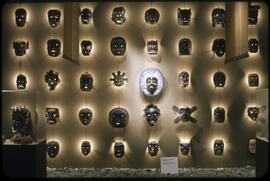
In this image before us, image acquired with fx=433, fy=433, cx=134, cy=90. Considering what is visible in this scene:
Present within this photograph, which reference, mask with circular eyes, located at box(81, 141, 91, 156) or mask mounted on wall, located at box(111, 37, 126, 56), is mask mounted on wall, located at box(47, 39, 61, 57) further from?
mask with circular eyes, located at box(81, 141, 91, 156)

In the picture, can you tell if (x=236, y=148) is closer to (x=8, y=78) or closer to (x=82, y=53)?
(x=82, y=53)

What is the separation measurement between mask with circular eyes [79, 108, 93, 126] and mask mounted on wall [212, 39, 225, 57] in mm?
1808

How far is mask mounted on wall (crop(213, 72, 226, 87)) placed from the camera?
219 inches

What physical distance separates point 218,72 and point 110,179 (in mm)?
1999

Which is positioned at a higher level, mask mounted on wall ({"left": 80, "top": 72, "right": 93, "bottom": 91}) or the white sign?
mask mounted on wall ({"left": 80, "top": 72, "right": 93, "bottom": 91})

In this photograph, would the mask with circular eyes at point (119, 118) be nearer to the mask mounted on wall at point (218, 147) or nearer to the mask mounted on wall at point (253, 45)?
the mask mounted on wall at point (218, 147)

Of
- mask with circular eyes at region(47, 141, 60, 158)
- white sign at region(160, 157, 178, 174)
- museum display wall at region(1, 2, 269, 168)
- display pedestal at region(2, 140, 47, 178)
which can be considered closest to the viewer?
display pedestal at region(2, 140, 47, 178)

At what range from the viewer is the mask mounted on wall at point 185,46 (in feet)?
18.2

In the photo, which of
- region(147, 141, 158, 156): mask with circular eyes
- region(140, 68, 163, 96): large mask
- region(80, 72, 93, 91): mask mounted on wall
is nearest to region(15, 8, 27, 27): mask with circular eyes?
region(80, 72, 93, 91): mask mounted on wall

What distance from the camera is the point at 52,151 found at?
218 inches

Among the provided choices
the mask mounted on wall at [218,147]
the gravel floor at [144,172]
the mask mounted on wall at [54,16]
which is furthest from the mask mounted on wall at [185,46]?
the mask mounted on wall at [54,16]

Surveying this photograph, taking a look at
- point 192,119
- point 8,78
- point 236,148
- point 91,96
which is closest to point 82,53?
point 91,96

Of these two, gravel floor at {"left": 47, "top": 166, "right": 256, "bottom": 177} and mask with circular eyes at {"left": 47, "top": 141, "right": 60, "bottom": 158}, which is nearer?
gravel floor at {"left": 47, "top": 166, "right": 256, "bottom": 177}

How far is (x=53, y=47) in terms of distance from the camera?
559 cm
